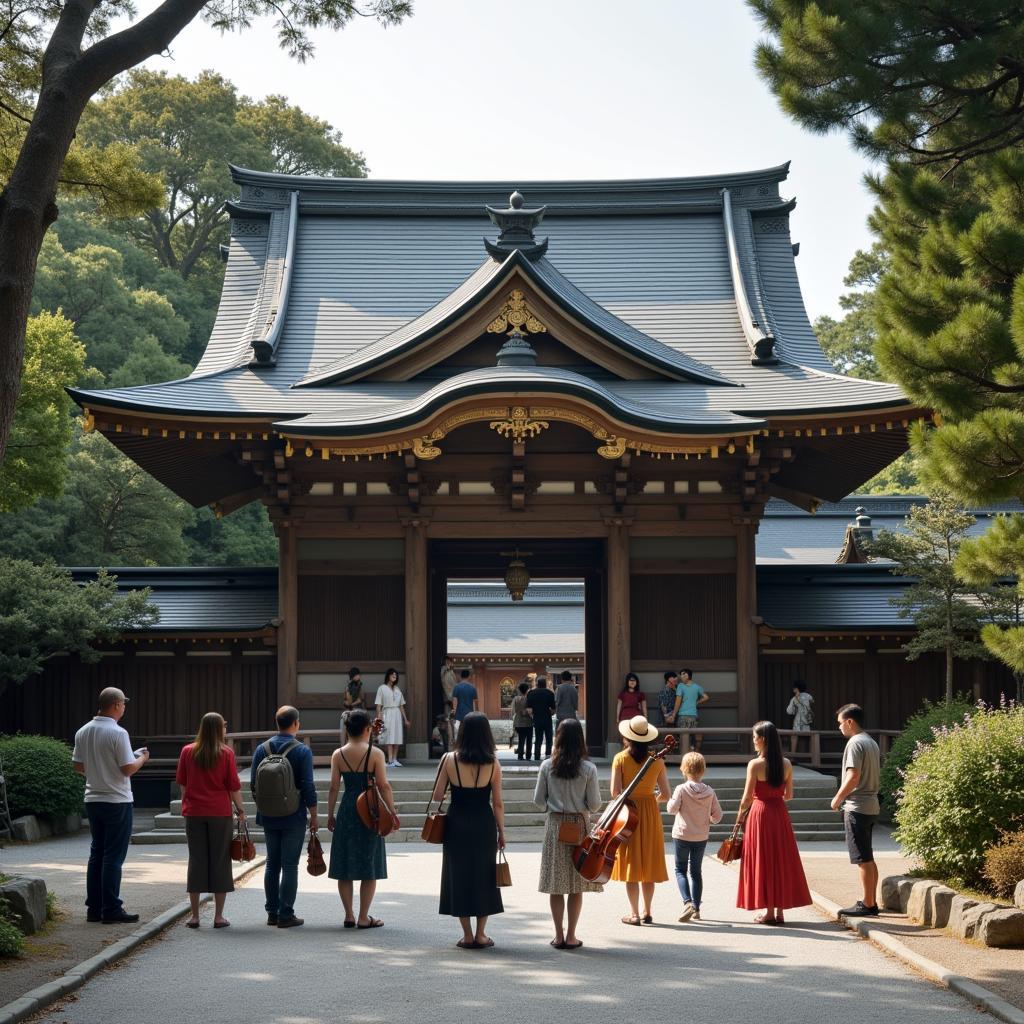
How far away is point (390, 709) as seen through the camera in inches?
712

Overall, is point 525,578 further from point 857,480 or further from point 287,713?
point 287,713

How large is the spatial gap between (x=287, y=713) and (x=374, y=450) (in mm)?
8598

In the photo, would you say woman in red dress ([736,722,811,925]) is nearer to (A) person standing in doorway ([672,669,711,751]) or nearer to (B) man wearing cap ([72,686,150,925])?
(B) man wearing cap ([72,686,150,925])

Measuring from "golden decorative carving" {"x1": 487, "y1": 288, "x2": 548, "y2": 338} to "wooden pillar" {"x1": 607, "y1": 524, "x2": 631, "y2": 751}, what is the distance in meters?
3.11

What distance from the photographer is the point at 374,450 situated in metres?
17.8

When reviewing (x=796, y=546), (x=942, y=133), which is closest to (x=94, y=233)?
(x=796, y=546)

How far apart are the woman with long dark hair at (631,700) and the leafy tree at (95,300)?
26.7 metres

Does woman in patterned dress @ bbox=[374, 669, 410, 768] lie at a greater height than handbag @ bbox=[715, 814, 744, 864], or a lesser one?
greater

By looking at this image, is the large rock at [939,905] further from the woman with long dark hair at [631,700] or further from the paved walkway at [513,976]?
the woman with long dark hair at [631,700]

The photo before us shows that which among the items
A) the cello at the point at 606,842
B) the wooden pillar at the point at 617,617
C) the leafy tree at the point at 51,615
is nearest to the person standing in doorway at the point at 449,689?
the wooden pillar at the point at 617,617

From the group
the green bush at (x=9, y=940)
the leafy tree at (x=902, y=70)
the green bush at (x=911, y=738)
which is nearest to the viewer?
the green bush at (x=9, y=940)

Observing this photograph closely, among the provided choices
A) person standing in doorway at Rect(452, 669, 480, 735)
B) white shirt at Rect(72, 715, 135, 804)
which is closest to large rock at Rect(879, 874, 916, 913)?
white shirt at Rect(72, 715, 135, 804)

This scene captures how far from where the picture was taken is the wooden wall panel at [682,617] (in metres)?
19.2

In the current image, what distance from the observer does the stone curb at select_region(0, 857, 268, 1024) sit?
22.9 feet
